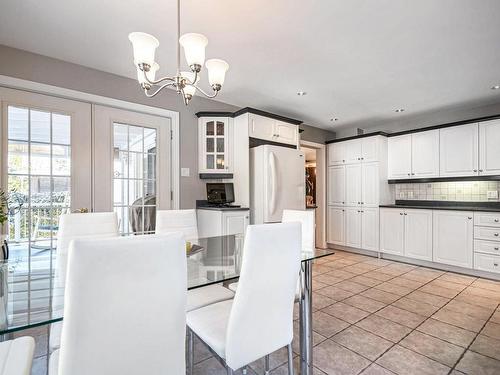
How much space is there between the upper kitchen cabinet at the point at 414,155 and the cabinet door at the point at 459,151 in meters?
0.09

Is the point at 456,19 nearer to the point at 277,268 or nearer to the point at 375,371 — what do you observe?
the point at 277,268

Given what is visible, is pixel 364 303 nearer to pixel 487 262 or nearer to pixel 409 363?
pixel 409 363

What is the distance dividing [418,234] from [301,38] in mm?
3445

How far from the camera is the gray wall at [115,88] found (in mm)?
2400

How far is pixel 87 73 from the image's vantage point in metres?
2.73

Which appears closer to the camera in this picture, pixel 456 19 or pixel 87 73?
pixel 456 19

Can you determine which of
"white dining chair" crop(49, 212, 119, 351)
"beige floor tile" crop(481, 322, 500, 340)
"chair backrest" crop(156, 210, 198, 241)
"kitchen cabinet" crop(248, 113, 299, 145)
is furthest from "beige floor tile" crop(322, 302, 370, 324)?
"kitchen cabinet" crop(248, 113, 299, 145)

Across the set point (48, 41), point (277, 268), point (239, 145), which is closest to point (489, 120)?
point (239, 145)

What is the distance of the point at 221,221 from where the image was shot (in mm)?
3162

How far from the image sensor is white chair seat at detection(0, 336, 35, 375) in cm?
81

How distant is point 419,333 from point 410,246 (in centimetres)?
236

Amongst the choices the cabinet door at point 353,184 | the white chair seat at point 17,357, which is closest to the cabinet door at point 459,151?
the cabinet door at point 353,184

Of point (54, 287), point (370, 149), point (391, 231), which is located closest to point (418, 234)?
point (391, 231)

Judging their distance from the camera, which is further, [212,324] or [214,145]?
[214,145]
